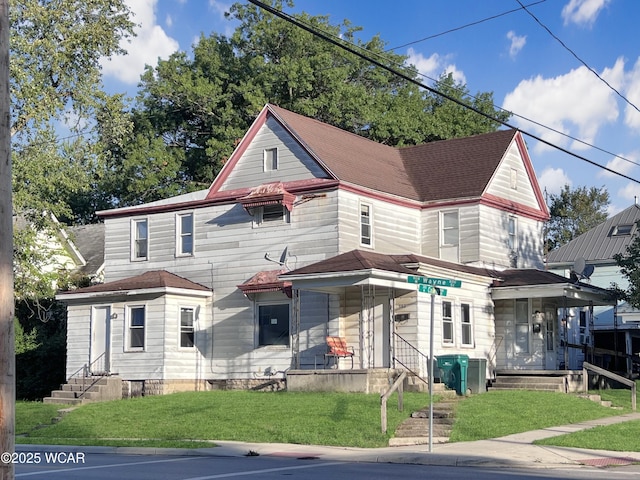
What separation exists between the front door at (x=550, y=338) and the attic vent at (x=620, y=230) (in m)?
24.1

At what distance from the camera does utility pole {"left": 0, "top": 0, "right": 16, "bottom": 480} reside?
775 cm

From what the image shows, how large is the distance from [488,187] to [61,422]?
17.2m

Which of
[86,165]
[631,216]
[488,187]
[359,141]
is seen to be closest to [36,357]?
[86,165]

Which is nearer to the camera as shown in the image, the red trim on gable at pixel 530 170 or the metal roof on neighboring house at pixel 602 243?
the red trim on gable at pixel 530 170

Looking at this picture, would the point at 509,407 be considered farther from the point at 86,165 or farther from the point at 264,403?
the point at 86,165

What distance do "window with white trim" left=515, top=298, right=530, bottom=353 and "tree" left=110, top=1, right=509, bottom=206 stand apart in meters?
18.8

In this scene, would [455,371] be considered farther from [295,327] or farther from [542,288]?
[295,327]

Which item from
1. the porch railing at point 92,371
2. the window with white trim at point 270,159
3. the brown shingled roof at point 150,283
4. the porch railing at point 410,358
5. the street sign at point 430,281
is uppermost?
the window with white trim at point 270,159

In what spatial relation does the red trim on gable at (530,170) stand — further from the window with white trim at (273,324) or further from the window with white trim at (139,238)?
the window with white trim at (139,238)

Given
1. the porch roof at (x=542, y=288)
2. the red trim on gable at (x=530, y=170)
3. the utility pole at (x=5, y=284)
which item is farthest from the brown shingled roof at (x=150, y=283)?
the utility pole at (x=5, y=284)

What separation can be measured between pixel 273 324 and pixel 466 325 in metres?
6.56

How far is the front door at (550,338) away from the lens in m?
34.2

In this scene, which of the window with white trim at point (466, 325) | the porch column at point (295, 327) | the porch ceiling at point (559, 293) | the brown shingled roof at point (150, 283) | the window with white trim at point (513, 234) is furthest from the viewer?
the window with white trim at point (513, 234)

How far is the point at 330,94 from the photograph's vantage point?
169ft
